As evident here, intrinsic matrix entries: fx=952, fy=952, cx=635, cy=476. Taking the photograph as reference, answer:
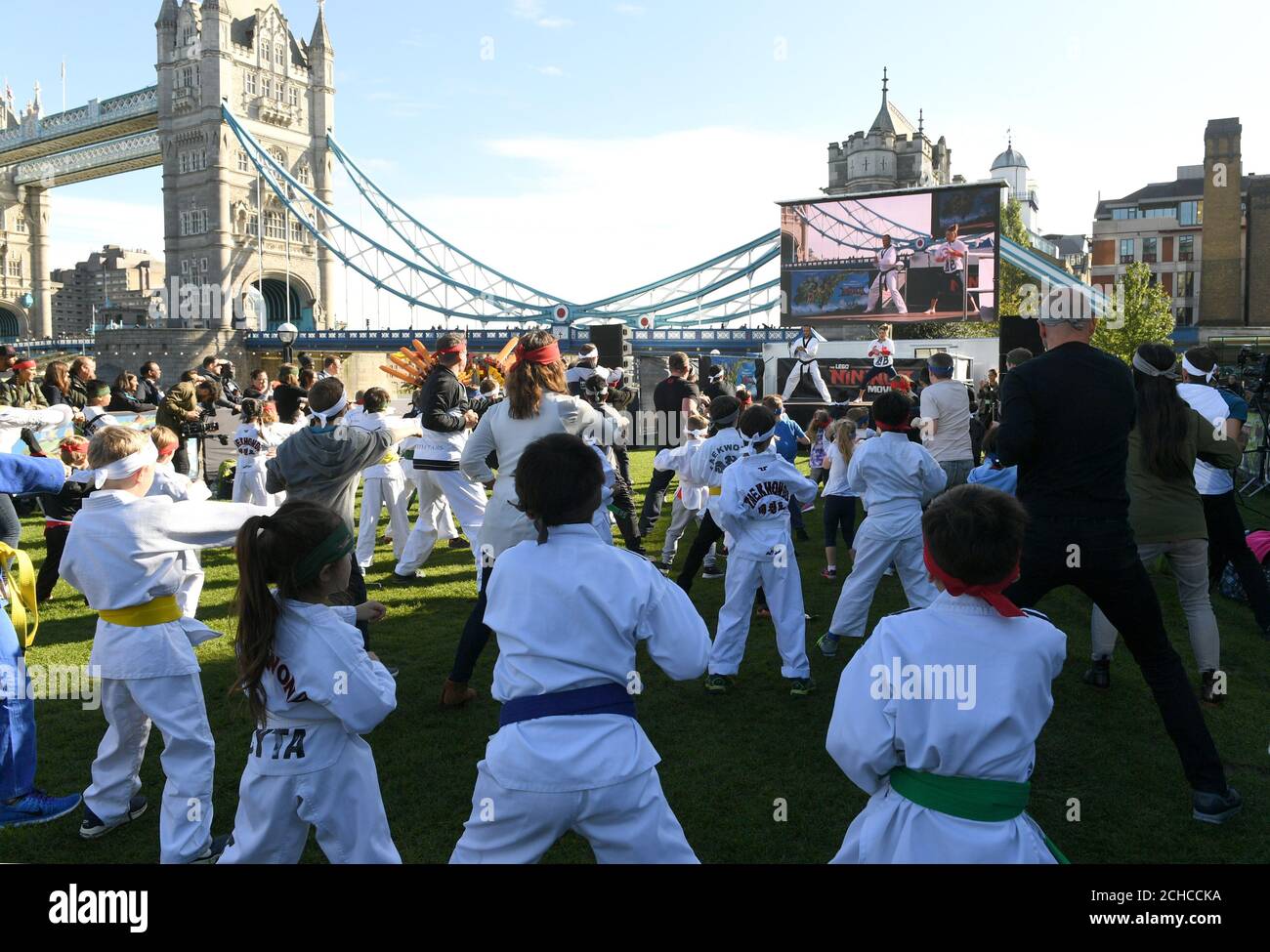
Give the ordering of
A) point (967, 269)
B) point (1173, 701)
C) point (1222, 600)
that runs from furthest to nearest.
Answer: point (967, 269) → point (1222, 600) → point (1173, 701)

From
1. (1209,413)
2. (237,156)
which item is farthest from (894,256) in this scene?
(237,156)

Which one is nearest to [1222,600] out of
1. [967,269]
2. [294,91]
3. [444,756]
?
[444,756]

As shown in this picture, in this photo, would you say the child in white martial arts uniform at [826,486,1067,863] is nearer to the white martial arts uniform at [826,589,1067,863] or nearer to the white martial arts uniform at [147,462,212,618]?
the white martial arts uniform at [826,589,1067,863]

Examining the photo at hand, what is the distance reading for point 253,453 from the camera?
31.6ft

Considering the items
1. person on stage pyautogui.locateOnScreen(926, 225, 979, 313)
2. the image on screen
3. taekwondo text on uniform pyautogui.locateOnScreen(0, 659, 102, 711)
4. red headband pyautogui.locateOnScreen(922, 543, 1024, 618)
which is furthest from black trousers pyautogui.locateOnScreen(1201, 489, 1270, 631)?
person on stage pyautogui.locateOnScreen(926, 225, 979, 313)

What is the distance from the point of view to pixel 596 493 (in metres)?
2.52

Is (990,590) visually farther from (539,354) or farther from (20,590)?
→ (20,590)

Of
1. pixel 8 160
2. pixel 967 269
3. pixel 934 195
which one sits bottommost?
pixel 967 269

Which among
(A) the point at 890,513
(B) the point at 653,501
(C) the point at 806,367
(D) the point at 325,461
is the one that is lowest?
(B) the point at 653,501

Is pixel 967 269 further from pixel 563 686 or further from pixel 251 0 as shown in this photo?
pixel 251 0

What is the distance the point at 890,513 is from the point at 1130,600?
2.12 metres

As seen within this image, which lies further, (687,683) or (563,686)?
(687,683)
